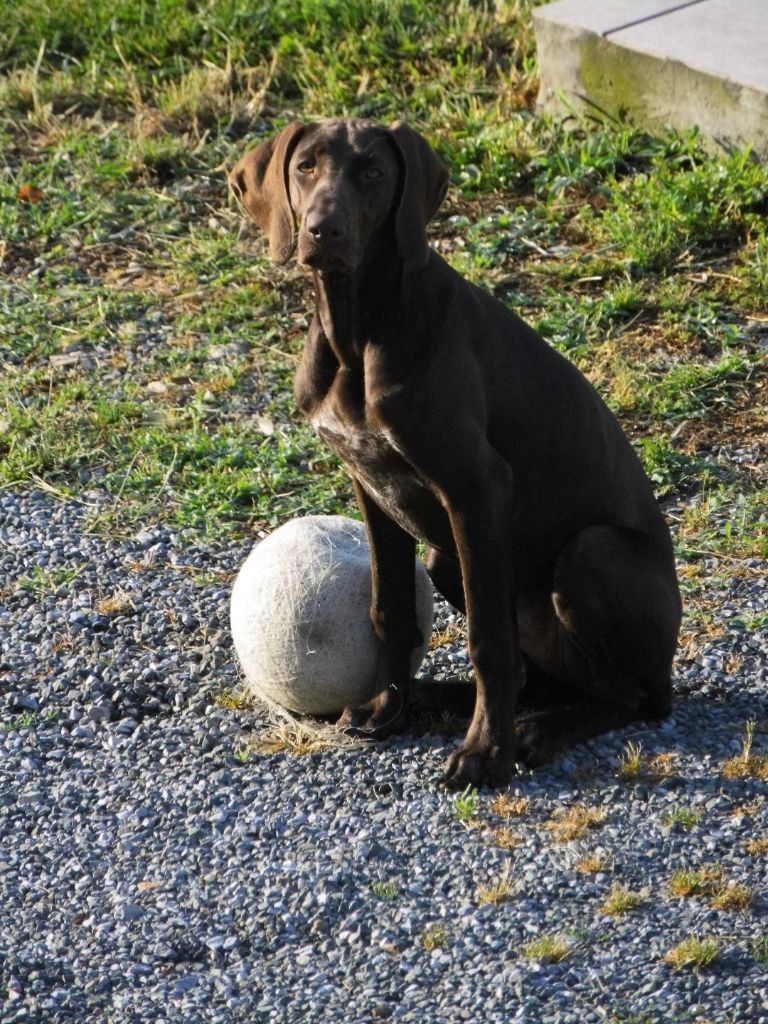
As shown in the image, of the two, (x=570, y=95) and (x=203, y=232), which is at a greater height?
(x=570, y=95)

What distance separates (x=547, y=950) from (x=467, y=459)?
4.36ft

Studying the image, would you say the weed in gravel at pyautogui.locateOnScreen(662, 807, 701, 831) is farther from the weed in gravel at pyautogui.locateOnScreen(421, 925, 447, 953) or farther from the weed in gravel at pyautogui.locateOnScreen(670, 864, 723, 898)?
the weed in gravel at pyautogui.locateOnScreen(421, 925, 447, 953)

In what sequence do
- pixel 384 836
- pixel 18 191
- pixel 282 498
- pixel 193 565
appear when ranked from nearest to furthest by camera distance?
pixel 384 836, pixel 193 565, pixel 282 498, pixel 18 191

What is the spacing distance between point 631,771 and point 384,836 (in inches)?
29.5

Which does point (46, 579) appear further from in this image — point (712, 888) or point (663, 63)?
point (663, 63)

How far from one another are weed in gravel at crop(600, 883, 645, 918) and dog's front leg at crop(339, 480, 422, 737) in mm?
1071

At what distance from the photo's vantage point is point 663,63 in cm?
810

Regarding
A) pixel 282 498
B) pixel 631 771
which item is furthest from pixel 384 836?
pixel 282 498

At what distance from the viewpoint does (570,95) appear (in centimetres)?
866

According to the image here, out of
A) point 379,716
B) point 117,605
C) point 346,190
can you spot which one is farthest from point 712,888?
point 117,605

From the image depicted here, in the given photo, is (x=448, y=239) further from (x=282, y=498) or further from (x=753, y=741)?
(x=753, y=741)

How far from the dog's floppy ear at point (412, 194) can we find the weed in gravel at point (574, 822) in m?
1.56

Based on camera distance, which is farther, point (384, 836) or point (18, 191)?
point (18, 191)

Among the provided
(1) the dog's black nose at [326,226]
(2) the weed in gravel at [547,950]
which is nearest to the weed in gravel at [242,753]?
(2) the weed in gravel at [547,950]
